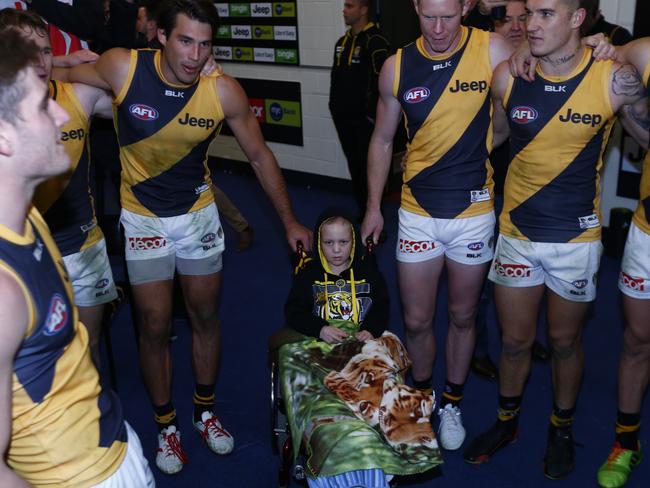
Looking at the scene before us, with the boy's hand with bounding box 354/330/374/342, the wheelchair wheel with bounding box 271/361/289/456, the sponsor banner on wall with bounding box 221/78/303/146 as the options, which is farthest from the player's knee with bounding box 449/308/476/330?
the sponsor banner on wall with bounding box 221/78/303/146

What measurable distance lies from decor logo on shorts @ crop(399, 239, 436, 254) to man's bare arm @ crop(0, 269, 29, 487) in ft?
6.99

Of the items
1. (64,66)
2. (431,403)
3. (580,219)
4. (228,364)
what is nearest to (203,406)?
(228,364)

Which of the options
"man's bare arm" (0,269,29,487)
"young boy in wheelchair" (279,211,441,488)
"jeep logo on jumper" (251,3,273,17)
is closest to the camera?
"man's bare arm" (0,269,29,487)

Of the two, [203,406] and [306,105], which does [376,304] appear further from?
[306,105]

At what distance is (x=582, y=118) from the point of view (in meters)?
2.85

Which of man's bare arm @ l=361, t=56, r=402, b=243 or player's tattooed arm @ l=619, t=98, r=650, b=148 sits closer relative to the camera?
player's tattooed arm @ l=619, t=98, r=650, b=148

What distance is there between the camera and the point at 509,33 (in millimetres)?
3633

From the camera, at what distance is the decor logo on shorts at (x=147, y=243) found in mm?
3271

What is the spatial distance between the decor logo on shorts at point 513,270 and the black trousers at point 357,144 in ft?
11.2

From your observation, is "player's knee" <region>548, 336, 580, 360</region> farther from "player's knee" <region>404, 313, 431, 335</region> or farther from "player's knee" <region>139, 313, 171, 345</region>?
"player's knee" <region>139, 313, 171, 345</region>

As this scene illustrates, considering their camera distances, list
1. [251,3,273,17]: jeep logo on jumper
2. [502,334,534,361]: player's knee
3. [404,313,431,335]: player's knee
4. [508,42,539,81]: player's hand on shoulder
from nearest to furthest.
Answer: [508,42,539,81]: player's hand on shoulder, [502,334,534,361]: player's knee, [404,313,431,335]: player's knee, [251,3,273,17]: jeep logo on jumper

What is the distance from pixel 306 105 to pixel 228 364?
407 centimetres

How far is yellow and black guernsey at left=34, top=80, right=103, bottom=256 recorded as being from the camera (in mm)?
2939

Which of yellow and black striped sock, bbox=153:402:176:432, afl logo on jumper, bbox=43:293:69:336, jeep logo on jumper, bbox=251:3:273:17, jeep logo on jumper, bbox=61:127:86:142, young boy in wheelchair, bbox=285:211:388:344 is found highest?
jeep logo on jumper, bbox=251:3:273:17
